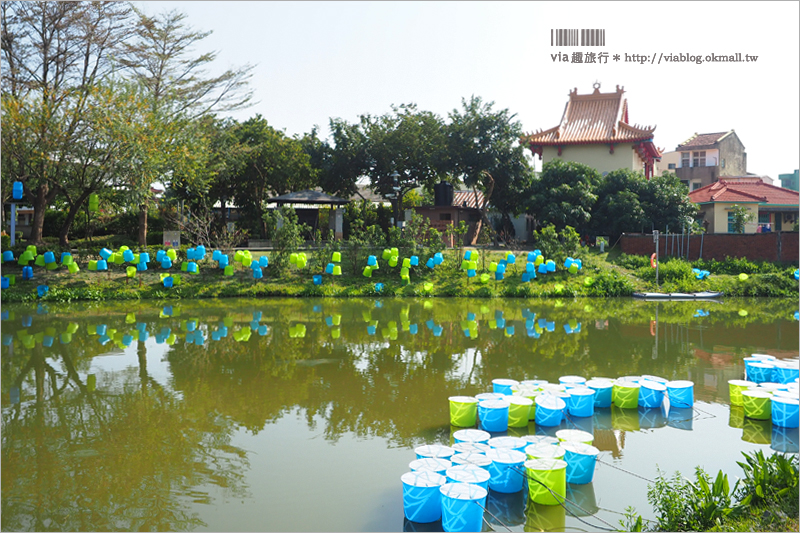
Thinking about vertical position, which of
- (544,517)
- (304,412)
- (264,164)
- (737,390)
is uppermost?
(264,164)

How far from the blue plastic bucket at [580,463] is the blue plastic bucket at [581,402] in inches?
64.0

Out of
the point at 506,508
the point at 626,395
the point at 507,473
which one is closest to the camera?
the point at 506,508

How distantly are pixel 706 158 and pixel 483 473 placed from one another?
36625 mm

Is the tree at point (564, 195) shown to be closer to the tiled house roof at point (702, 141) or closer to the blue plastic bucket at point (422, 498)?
the tiled house roof at point (702, 141)

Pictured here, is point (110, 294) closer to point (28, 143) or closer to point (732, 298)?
point (28, 143)

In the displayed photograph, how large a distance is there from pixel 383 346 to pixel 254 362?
236 centimetres

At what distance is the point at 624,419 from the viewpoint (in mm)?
6699

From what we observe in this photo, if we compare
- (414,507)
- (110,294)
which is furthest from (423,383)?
(110,294)

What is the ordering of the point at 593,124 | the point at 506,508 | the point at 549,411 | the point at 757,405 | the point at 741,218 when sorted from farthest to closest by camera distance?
the point at 593,124, the point at 741,218, the point at 757,405, the point at 549,411, the point at 506,508

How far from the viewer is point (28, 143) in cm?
1650

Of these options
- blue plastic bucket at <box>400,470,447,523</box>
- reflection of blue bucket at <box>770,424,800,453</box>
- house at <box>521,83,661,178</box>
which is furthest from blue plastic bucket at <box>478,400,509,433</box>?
house at <box>521,83,661,178</box>

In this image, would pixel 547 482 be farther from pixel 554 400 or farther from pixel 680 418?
pixel 680 418

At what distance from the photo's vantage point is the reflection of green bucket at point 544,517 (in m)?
4.36

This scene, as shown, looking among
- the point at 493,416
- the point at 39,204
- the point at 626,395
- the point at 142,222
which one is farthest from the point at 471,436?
the point at 142,222
